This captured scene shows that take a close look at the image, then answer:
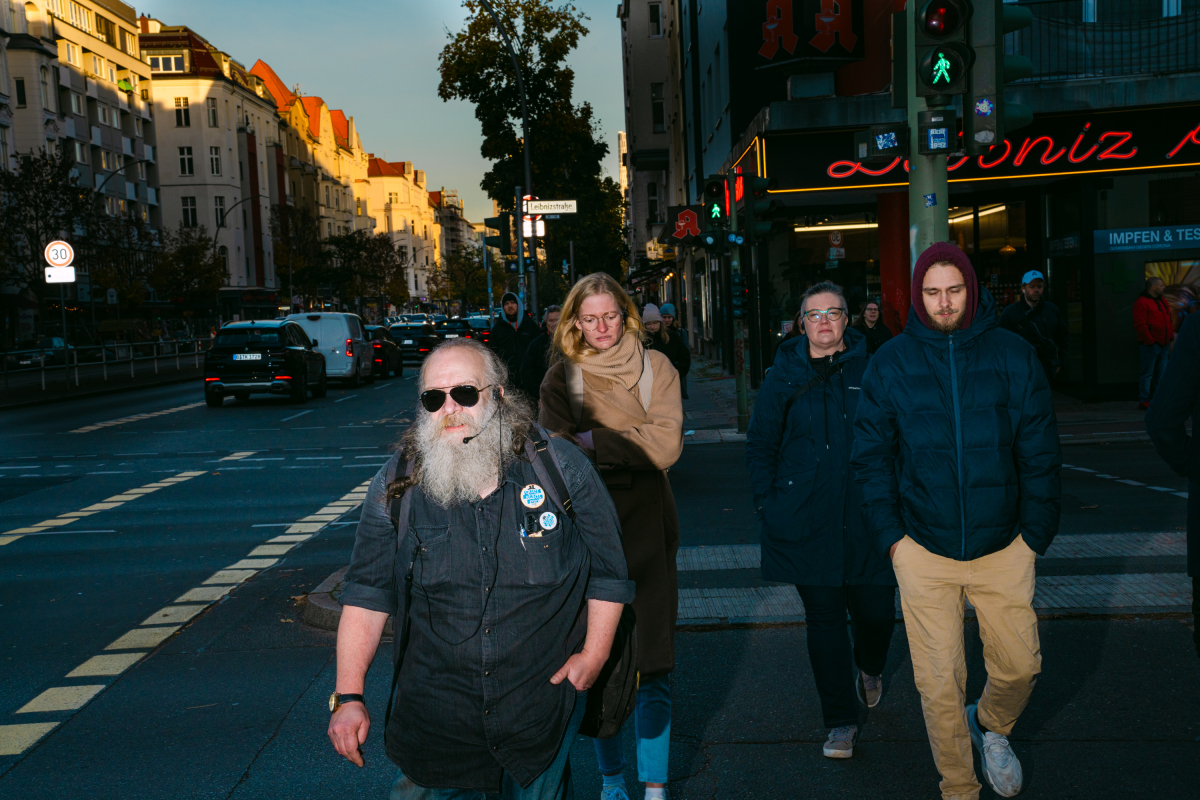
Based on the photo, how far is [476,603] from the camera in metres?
2.61

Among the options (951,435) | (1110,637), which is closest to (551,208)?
(1110,637)

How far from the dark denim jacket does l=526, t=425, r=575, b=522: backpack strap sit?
0.02 m

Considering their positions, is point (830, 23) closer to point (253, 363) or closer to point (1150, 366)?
point (1150, 366)

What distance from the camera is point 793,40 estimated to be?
60.6 ft

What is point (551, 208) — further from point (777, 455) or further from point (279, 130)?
point (279, 130)

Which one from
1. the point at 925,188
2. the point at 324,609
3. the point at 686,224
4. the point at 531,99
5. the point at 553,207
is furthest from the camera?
the point at 531,99

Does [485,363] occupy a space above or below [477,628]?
above

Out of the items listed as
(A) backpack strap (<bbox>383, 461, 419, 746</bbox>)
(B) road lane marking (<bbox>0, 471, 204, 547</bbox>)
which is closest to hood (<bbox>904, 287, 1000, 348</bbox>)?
(A) backpack strap (<bbox>383, 461, 419, 746</bbox>)

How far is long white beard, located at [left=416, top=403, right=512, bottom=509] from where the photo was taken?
104 inches

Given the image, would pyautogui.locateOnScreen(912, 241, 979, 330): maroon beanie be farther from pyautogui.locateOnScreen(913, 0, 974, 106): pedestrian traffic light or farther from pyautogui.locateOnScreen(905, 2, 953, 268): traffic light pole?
pyautogui.locateOnScreen(905, 2, 953, 268): traffic light pole

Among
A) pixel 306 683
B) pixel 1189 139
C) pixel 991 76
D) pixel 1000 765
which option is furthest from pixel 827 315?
pixel 1189 139

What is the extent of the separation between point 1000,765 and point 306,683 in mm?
3073

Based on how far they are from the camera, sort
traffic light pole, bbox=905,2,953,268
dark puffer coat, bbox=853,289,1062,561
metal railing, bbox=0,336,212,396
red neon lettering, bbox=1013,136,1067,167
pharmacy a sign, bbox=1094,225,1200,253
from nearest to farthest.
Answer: dark puffer coat, bbox=853,289,1062,561
traffic light pole, bbox=905,2,953,268
pharmacy a sign, bbox=1094,225,1200,253
red neon lettering, bbox=1013,136,1067,167
metal railing, bbox=0,336,212,396

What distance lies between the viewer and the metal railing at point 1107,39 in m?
16.8
